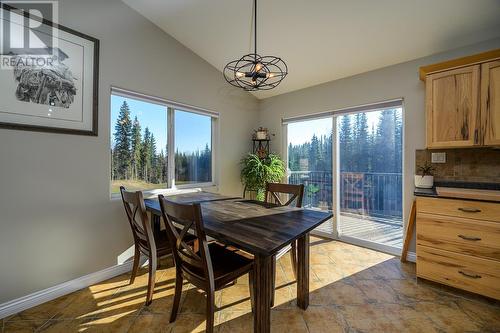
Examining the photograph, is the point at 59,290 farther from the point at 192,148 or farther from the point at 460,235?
the point at 460,235

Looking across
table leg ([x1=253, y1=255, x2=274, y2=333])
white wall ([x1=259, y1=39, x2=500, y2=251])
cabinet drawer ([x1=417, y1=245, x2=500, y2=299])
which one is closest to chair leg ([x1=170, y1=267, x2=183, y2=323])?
table leg ([x1=253, y1=255, x2=274, y2=333])

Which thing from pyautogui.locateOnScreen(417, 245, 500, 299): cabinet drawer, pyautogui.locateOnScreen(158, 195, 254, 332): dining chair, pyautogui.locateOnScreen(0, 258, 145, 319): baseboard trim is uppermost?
pyautogui.locateOnScreen(158, 195, 254, 332): dining chair

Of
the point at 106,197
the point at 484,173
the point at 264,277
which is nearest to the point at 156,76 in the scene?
the point at 106,197

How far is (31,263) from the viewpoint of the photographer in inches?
72.3

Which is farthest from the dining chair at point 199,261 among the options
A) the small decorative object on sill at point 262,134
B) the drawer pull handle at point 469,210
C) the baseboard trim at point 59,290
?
the small decorative object on sill at point 262,134

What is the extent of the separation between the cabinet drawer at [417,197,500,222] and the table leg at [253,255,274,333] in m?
1.84

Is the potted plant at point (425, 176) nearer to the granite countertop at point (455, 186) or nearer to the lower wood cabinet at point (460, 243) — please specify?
the granite countertop at point (455, 186)

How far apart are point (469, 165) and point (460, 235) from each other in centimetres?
86

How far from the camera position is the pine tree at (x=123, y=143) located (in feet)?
8.09

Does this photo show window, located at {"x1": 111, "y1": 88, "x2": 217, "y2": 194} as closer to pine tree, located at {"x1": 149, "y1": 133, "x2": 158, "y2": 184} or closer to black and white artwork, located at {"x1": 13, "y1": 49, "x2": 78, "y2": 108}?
pine tree, located at {"x1": 149, "y1": 133, "x2": 158, "y2": 184}

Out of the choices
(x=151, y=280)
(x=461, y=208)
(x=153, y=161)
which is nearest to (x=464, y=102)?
A: (x=461, y=208)

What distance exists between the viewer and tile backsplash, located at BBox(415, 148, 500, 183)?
2.20m

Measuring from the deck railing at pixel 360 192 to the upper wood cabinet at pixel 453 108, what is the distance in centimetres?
80

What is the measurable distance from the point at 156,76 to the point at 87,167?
52.4 inches
